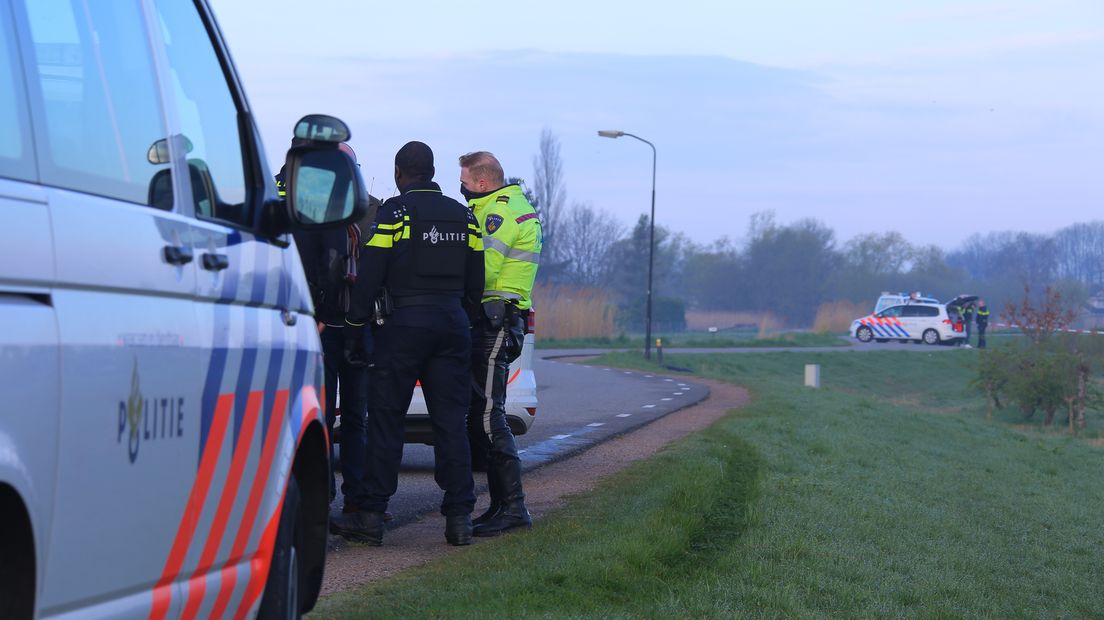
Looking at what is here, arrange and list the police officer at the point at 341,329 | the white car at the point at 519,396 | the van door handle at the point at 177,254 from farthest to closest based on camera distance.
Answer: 1. the white car at the point at 519,396
2. the police officer at the point at 341,329
3. the van door handle at the point at 177,254

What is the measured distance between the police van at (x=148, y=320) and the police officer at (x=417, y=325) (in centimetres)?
269

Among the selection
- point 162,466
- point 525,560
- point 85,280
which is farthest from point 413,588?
point 85,280

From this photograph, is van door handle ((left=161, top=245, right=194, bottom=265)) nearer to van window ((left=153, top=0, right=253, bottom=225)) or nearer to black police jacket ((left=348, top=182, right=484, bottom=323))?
van window ((left=153, top=0, right=253, bottom=225))

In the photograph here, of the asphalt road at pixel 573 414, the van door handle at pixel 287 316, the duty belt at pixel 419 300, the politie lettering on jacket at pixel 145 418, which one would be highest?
the duty belt at pixel 419 300

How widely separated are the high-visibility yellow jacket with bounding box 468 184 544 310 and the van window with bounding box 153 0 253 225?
3.71 metres

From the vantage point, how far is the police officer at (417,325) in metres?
6.52

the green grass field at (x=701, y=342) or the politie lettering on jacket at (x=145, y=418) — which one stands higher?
the politie lettering on jacket at (x=145, y=418)

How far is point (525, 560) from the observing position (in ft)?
20.5

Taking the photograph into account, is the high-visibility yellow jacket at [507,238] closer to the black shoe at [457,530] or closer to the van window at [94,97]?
the black shoe at [457,530]

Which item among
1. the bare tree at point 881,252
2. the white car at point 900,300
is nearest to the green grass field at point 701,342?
the white car at point 900,300

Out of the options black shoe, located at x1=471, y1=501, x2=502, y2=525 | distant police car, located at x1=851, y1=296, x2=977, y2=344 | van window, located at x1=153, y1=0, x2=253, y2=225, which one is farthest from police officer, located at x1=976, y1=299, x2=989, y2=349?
van window, located at x1=153, y1=0, x2=253, y2=225

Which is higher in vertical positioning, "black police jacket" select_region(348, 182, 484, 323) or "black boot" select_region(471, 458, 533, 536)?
"black police jacket" select_region(348, 182, 484, 323)

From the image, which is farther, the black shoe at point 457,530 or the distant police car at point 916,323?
the distant police car at point 916,323

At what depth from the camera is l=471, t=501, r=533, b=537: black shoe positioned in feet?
23.5
